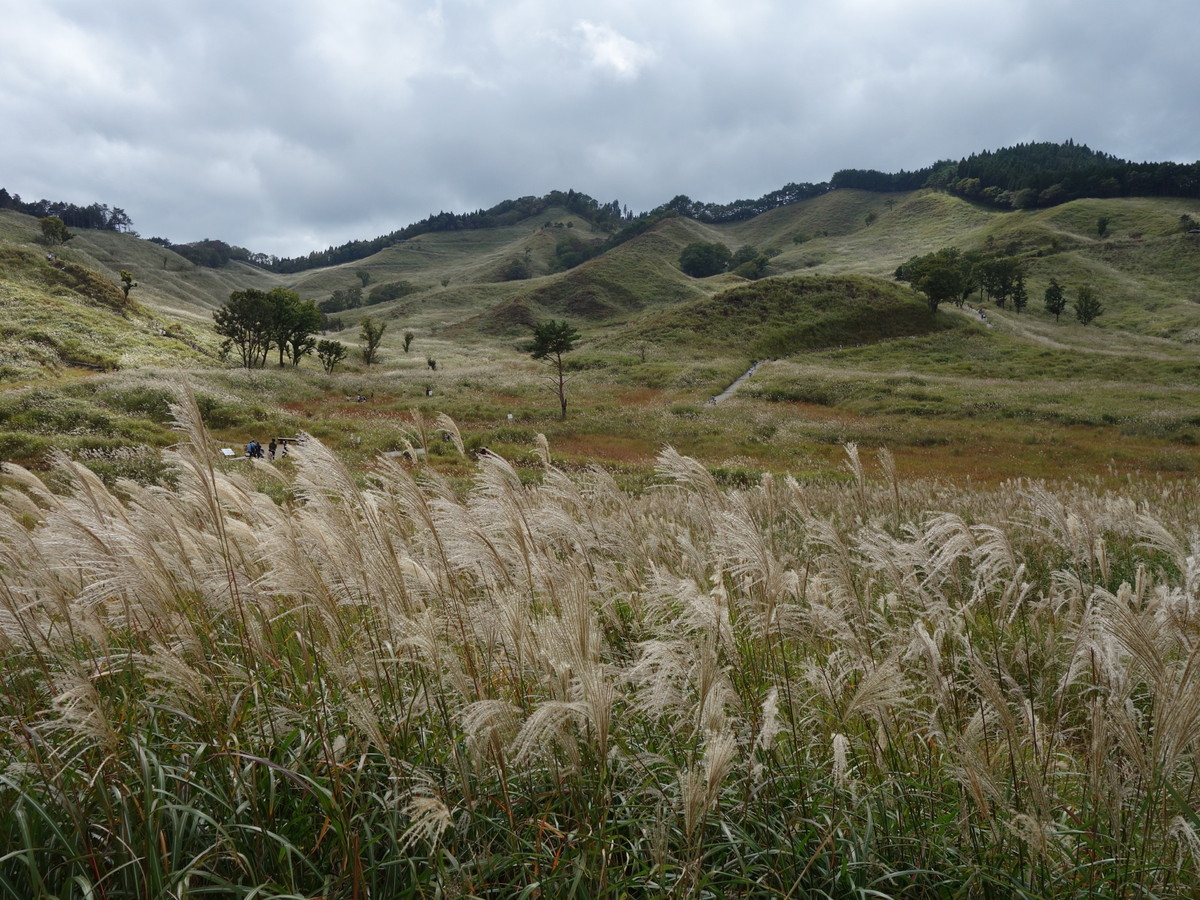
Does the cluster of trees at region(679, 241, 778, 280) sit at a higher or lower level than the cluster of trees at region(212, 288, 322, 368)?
higher

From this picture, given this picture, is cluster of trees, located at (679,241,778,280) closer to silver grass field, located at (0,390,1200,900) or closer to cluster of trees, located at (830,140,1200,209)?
cluster of trees, located at (830,140,1200,209)

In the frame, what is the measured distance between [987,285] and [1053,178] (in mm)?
82310

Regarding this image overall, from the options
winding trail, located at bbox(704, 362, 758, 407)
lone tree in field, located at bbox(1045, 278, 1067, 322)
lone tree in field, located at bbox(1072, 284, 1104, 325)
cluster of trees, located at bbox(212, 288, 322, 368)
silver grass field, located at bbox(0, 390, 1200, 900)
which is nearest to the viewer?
silver grass field, located at bbox(0, 390, 1200, 900)

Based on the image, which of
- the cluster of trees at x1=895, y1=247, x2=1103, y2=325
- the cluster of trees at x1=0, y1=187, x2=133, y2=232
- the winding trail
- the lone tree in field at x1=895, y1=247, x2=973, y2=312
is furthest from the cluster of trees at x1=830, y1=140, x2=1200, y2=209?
the cluster of trees at x1=0, y1=187, x2=133, y2=232

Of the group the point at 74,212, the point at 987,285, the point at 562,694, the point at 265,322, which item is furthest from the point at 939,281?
the point at 74,212

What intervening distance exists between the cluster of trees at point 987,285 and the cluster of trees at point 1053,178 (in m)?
63.6

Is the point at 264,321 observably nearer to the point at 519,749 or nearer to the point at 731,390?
the point at 731,390

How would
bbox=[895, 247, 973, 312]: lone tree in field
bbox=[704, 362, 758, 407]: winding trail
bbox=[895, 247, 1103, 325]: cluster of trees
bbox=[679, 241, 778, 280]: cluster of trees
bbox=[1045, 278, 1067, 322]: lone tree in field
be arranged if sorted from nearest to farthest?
bbox=[704, 362, 758, 407]: winding trail → bbox=[895, 247, 973, 312]: lone tree in field → bbox=[895, 247, 1103, 325]: cluster of trees → bbox=[1045, 278, 1067, 322]: lone tree in field → bbox=[679, 241, 778, 280]: cluster of trees

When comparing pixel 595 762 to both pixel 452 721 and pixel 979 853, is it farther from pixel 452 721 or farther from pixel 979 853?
pixel 979 853

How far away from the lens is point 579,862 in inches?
70.6

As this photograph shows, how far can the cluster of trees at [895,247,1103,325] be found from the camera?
7281 centimetres

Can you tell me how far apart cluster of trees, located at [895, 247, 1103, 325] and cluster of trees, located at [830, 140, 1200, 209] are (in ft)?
209

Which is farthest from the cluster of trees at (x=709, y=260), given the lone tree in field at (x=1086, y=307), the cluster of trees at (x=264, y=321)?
the cluster of trees at (x=264, y=321)

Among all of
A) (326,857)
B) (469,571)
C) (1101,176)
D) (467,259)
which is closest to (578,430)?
(469,571)
